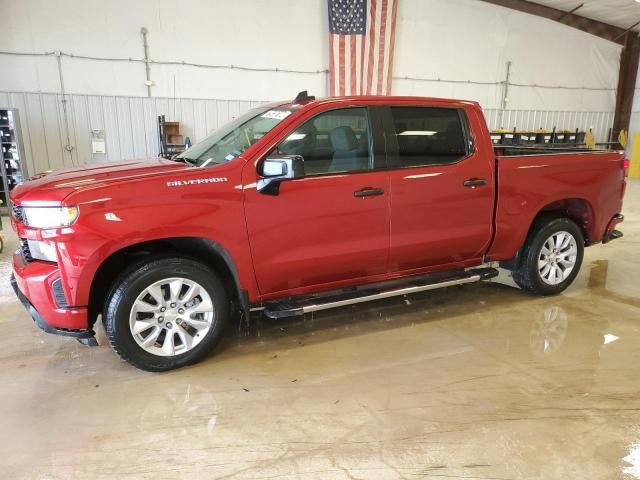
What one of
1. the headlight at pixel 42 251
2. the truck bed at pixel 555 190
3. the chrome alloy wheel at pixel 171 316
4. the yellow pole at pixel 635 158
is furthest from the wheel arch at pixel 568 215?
the yellow pole at pixel 635 158

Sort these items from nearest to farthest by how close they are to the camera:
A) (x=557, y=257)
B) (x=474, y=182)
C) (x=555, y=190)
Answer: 1. (x=474, y=182)
2. (x=555, y=190)
3. (x=557, y=257)

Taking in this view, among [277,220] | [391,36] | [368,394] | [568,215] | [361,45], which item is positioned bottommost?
[368,394]

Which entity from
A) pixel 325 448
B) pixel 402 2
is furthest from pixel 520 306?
pixel 402 2

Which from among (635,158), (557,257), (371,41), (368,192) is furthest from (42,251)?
(635,158)

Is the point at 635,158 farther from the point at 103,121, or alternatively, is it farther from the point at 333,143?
the point at 333,143

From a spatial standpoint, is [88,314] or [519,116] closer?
[88,314]

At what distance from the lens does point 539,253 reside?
14.0ft

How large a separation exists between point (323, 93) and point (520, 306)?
28.1 feet

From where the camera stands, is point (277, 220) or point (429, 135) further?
point (429, 135)

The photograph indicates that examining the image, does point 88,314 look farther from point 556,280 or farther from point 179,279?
point 556,280

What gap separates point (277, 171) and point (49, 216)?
1337 mm

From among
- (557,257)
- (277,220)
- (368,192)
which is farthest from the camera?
(557,257)

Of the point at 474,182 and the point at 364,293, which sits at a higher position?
the point at 474,182

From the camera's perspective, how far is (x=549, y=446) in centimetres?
238
